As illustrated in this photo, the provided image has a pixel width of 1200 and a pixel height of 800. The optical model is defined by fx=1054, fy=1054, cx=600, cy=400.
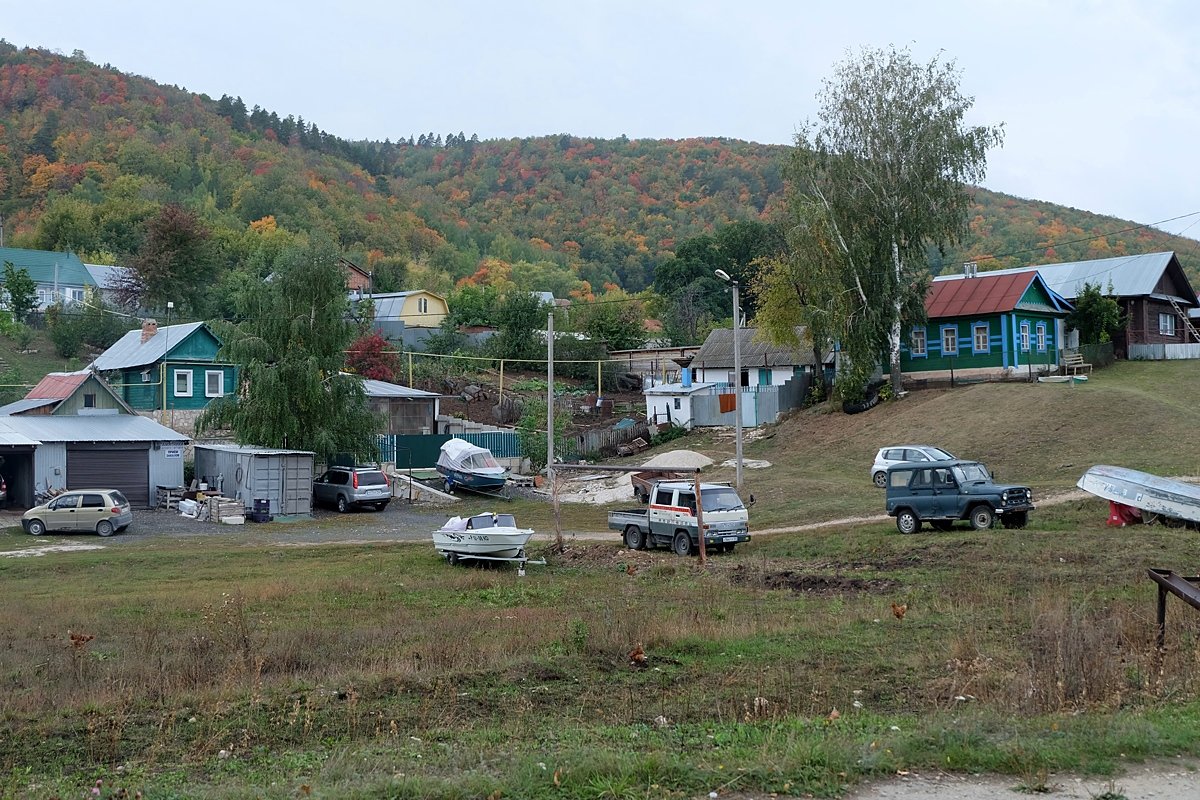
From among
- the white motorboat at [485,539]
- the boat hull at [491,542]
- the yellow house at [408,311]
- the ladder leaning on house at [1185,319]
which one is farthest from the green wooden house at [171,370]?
the ladder leaning on house at [1185,319]

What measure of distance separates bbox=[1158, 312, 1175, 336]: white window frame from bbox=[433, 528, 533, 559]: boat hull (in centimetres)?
4841

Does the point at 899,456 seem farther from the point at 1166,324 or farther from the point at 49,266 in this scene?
the point at 49,266

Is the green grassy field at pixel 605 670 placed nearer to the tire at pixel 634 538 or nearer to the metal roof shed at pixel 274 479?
the tire at pixel 634 538

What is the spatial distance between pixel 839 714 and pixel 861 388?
41905 millimetres

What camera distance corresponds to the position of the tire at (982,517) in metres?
25.7

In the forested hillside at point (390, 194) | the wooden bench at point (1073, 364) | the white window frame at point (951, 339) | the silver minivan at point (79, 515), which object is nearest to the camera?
the silver minivan at point (79, 515)

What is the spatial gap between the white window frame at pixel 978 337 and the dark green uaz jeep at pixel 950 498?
27.3m

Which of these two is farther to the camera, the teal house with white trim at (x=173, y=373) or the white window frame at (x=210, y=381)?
the white window frame at (x=210, y=381)

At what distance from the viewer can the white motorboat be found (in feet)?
81.9

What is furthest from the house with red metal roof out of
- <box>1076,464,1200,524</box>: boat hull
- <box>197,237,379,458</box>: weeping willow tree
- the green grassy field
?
<box>1076,464,1200,524</box>: boat hull

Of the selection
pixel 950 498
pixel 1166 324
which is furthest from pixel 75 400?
pixel 1166 324

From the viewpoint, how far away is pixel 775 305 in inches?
2125

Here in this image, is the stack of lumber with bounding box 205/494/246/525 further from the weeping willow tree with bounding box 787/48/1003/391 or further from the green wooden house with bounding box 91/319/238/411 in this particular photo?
the weeping willow tree with bounding box 787/48/1003/391

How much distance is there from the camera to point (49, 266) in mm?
92188
